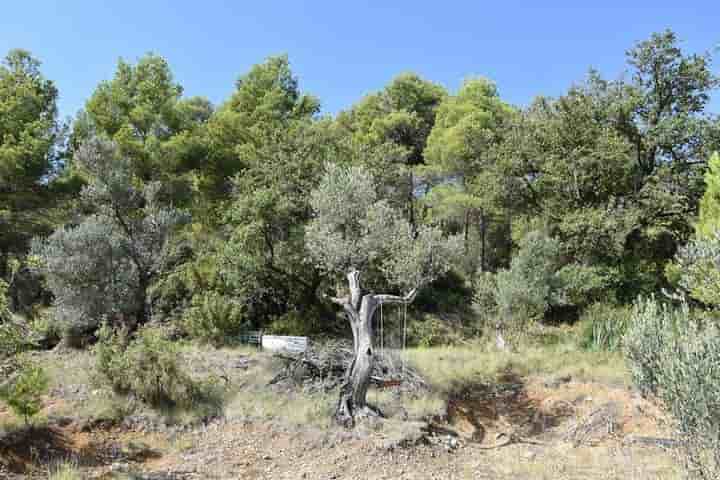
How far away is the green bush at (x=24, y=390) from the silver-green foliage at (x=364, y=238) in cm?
680

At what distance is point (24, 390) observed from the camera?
7324 millimetres

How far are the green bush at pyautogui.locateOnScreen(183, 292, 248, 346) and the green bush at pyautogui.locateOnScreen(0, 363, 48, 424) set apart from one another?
6.10m

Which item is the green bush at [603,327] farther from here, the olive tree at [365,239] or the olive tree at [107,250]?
the olive tree at [107,250]

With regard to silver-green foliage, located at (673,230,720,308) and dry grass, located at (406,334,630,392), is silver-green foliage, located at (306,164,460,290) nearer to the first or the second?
dry grass, located at (406,334,630,392)

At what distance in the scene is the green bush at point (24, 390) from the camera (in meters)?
6.92

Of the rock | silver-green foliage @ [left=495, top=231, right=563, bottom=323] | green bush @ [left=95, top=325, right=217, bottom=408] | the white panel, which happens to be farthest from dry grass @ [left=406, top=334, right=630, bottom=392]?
the rock

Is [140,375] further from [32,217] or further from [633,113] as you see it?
[633,113]

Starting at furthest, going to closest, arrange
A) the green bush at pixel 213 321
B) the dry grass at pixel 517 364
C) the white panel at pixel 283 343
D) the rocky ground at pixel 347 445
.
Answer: the green bush at pixel 213 321
the white panel at pixel 283 343
the dry grass at pixel 517 364
the rocky ground at pixel 347 445

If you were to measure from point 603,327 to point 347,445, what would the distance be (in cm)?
1046

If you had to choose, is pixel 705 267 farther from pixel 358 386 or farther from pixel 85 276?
pixel 85 276

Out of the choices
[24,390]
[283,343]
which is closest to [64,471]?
[24,390]

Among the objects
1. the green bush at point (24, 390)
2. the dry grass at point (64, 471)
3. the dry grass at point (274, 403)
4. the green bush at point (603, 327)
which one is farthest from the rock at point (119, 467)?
the green bush at point (603, 327)

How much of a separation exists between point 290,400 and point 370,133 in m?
18.3

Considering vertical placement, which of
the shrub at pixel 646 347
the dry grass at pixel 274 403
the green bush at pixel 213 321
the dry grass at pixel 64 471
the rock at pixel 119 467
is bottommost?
the rock at pixel 119 467
